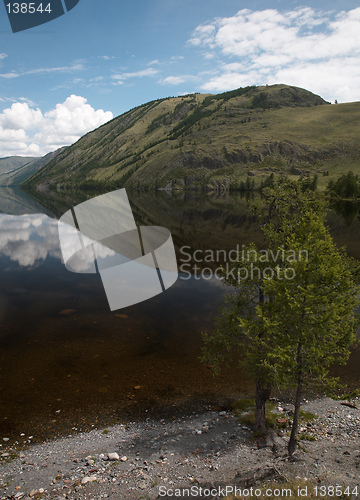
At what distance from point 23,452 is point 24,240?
70.7m

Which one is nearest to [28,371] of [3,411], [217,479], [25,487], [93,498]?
[3,411]

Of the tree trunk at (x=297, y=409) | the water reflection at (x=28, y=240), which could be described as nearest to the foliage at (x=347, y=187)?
the water reflection at (x=28, y=240)

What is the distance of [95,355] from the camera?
26688 mm

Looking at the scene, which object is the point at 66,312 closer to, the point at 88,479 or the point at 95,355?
the point at 95,355

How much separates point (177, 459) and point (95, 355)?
45.9ft

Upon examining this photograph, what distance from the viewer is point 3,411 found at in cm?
1948

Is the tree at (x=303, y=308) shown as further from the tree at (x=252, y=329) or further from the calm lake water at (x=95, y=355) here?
the calm lake water at (x=95, y=355)

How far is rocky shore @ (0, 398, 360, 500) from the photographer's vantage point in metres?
12.9

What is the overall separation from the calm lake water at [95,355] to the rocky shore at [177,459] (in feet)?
5.59

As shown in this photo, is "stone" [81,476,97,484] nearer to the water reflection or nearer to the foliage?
the water reflection

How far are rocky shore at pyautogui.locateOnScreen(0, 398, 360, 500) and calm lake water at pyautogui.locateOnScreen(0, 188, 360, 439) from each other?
1704 mm

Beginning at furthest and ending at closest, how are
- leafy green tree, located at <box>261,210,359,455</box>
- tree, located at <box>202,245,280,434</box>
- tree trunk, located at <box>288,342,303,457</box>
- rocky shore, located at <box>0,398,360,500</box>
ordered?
tree, located at <box>202,245,280,434</box> → tree trunk, located at <box>288,342,303,457</box> → leafy green tree, located at <box>261,210,359,455</box> → rocky shore, located at <box>0,398,360,500</box>

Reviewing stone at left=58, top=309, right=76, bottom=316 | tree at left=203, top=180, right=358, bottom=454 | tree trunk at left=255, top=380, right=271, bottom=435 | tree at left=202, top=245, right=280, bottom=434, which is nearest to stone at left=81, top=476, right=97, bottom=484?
tree at left=202, top=245, right=280, bottom=434

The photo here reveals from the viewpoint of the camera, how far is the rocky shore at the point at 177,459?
12891 mm
